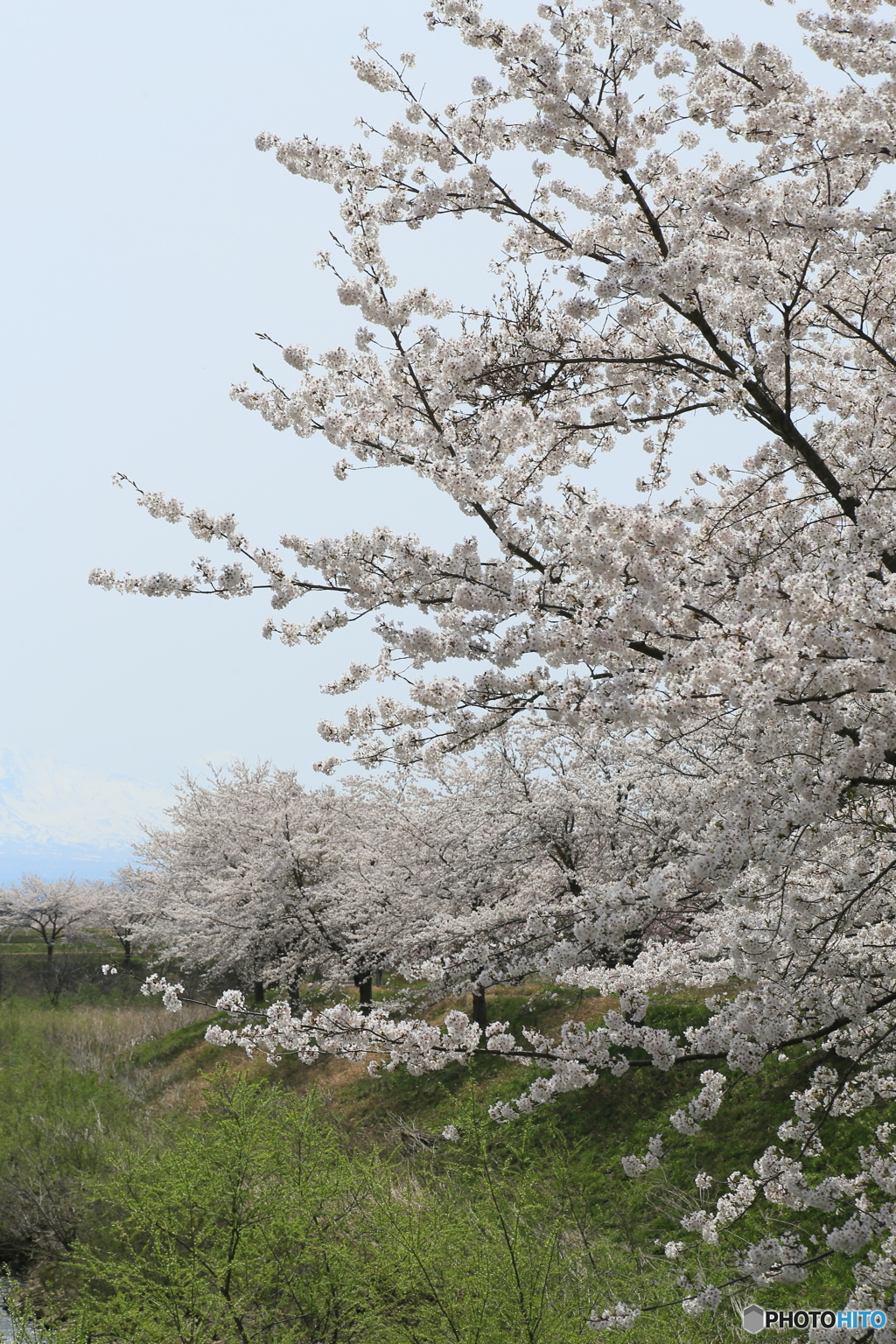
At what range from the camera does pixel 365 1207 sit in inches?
200

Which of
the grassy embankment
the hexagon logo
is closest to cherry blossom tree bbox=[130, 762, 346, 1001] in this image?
the grassy embankment

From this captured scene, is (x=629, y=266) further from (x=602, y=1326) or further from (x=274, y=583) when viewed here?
(x=602, y=1326)

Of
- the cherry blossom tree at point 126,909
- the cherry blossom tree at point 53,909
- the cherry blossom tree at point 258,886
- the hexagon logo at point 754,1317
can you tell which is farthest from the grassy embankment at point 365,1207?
the cherry blossom tree at point 53,909

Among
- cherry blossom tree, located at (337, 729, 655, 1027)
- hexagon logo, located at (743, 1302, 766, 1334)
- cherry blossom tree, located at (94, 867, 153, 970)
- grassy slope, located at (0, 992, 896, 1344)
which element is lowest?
grassy slope, located at (0, 992, 896, 1344)

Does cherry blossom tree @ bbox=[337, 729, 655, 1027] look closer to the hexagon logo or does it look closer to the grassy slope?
the grassy slope

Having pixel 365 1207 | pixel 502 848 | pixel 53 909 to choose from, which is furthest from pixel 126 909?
pixel 365 1207

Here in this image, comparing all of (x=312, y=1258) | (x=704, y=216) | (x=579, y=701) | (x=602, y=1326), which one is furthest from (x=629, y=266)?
(x=312, y=1258)

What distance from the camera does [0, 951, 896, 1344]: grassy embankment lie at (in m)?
4.32

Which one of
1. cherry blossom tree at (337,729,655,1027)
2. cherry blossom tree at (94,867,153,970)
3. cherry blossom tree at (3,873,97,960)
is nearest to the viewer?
cherry blossom tree at (337,729,655,1027)

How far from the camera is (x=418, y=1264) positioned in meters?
4.12

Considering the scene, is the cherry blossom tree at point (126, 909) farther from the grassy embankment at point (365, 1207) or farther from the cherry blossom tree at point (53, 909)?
the grassy embankment at point (365, 1207)

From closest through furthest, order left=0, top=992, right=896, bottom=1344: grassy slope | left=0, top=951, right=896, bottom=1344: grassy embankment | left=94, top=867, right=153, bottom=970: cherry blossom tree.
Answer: left=0, top=951, right=896, bottom=1344: grassy embankment < left=0, top=992, right=896, bottom=1344: grassy slope < left=94, top=867, right=153, bottom=970: cherry blossom tree

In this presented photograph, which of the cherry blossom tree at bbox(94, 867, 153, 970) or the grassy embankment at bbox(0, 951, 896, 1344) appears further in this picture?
the cherry blossom tree at bbox(94, 867, 153, 970)

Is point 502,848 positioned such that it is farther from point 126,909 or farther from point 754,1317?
point 126,909
